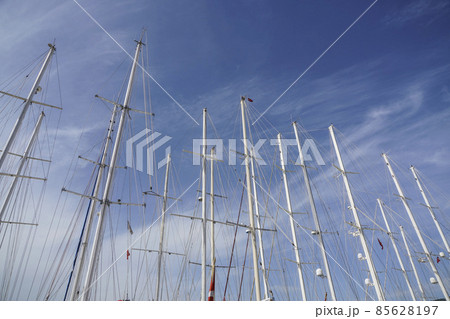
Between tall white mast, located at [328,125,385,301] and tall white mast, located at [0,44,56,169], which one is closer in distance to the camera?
tall white mast, located at [0,44,56,169]

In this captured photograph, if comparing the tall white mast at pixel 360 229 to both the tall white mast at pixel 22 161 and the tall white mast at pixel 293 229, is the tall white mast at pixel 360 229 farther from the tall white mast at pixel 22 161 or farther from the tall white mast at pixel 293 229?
the tall white mast at pixel 22 161

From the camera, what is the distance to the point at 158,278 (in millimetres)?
26828

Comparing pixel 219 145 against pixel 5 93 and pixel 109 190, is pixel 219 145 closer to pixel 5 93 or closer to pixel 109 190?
pixel 109 190

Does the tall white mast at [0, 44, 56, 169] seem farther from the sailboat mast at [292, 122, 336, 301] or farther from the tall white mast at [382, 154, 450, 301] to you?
the tall white mast at [382, 154, 450, 301]

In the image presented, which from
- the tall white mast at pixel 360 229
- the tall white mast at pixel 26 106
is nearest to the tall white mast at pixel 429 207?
the tall white mast at pixel 360 229

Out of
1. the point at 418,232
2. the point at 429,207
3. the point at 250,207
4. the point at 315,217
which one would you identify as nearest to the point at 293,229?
the point at 315,217

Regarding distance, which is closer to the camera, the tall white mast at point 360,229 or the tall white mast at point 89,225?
the tall white mast at point 89,225

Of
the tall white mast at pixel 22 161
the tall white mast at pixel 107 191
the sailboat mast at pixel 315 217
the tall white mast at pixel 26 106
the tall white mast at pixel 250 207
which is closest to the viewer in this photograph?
the tall white mast at pixel 107 191

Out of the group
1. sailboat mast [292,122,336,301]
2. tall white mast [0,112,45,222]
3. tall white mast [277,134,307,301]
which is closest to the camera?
tall white mast [0,112,45,222]

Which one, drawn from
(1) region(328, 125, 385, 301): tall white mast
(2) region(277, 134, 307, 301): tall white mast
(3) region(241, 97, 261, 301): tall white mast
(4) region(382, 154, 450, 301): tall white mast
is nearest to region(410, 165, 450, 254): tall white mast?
(4) region(382, 154, 450, 301): tall white mast

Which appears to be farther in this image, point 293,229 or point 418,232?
point 418,232

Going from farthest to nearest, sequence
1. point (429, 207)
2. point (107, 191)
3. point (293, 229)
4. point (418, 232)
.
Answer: point (429, 207) < point (418, 232) < point (293, 229) < point (107, 191)

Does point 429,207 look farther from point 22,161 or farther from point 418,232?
point 22,161
